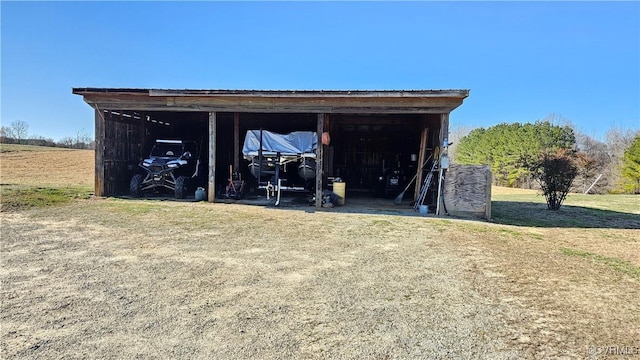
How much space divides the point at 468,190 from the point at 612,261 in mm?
3416

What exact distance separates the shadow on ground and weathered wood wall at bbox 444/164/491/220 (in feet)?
1.39

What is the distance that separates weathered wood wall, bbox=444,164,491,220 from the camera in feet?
24.4

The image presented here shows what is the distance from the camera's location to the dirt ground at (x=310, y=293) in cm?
223

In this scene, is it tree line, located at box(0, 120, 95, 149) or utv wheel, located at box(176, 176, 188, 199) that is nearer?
utv wheel, located at box(176, 176, 188, 199)

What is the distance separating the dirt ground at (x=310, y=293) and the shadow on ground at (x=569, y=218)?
1.40m

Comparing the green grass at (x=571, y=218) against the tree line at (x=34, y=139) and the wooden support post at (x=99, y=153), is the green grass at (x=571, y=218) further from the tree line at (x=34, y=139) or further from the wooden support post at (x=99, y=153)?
the tree line at (x=34, y=139)

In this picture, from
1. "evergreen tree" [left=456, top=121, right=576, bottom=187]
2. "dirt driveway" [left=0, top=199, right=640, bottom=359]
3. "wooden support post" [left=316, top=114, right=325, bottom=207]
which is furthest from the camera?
"evergreen tree" [left=456, top=121, right=576, bottom=187]

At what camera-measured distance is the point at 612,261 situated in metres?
4.29

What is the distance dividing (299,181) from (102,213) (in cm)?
539

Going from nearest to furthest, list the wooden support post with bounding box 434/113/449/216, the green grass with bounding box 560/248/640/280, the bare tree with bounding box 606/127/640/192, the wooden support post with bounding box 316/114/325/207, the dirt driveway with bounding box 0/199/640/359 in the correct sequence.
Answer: the dirt driveway with bounding box 0/199/640/359 < the green grass with bounding box 560/248/640/280 < the wooden support post with bounding box 434/113/449/216 < the wooden support post with bounding box 316/114/325/207 < the bare tree with bounding box 606/127/640/192

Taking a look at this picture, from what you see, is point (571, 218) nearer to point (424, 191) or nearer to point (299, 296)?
point (424, 191)

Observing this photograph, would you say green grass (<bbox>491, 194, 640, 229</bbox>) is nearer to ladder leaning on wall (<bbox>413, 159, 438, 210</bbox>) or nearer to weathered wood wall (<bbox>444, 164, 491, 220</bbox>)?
weathered wood wall (<bbox>444, 164, 491, 220</bbox>)

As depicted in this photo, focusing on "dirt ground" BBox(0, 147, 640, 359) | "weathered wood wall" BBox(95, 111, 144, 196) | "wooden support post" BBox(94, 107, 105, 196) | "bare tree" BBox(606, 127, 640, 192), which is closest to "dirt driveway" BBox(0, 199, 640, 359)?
"dirt ground" BBox(0, 147, 640, 359)

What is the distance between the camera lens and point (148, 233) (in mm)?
5250
